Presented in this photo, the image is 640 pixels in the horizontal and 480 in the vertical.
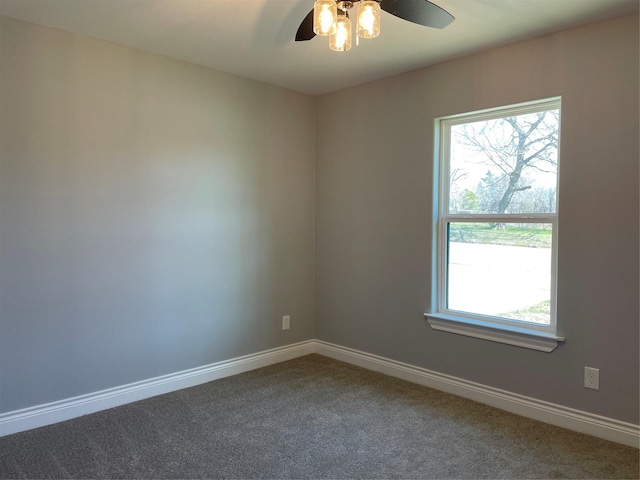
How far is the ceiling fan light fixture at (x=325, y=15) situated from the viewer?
5.60 ft

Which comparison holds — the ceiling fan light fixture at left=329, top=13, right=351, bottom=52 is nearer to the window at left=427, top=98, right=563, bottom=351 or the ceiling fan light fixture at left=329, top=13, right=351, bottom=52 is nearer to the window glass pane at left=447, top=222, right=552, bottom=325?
Result: the window at left=427, top=98, right=563, bottom=351

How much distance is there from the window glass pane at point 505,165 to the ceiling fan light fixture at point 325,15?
5.61 feet

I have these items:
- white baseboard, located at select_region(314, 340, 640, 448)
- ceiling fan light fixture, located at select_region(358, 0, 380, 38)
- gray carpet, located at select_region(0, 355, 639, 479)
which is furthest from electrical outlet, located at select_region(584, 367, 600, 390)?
ceiling fan light fixture, located at select_region(358, 0, 380, 38)

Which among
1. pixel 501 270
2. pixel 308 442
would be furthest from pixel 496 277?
pixel 308 442

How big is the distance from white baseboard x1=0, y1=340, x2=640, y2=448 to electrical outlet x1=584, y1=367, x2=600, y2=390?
0.54 ft

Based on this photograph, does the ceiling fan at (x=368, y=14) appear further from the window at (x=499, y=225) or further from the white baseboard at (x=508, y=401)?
the white baseboard at (x=508, y=401)

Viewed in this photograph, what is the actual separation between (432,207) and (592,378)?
146 cm

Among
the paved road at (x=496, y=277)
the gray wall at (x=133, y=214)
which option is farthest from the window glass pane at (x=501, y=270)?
the gray wall at (x=133, y=214)

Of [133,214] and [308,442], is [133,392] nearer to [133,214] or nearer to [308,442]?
[133,214]

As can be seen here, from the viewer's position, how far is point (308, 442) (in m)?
2.52

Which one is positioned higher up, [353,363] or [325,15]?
[325,15]

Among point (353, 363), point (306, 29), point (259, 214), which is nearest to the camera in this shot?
point (306, 29)

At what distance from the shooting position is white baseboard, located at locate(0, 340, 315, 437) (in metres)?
2.63

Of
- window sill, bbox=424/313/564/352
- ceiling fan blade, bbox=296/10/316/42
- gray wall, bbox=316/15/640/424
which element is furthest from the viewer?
window sill, bbox=424/313/564/352
